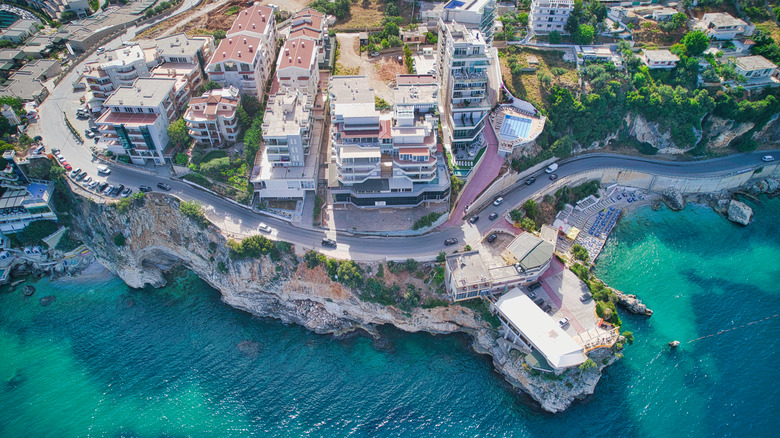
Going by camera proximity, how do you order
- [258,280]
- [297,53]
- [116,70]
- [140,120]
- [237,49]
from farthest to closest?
1. [297,53]
2. [237,49]
3. [116,70]
4. [140,120]
5. [258,280]

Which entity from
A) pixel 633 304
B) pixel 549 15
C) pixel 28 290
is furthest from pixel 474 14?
pixel 28 290

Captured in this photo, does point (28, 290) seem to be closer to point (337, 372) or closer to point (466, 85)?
point (337, 372)

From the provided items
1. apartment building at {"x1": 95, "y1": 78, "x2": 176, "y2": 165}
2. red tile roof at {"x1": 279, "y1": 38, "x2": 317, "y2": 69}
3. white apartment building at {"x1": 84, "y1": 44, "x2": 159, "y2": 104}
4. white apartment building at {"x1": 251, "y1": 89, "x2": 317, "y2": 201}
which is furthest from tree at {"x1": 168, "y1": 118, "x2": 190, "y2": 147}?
red tile roof at {"x1": 279, "y1": 38, "x2": 317, "y2": 69}

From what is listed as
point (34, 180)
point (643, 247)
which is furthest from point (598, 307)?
point (34, 180)

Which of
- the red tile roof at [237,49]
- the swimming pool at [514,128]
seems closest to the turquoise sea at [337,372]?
the swimming pool at [514,128]

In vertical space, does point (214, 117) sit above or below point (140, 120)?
above

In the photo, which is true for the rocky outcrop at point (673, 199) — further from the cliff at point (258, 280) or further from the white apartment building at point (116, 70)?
the white apartment building at point (116, 70)

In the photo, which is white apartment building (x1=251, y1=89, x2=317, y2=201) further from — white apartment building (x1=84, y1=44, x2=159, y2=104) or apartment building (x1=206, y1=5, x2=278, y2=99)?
white apartment building (x1=84, y1=44, x2=159, y2=104)

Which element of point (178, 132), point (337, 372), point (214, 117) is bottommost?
point (337, 372)
